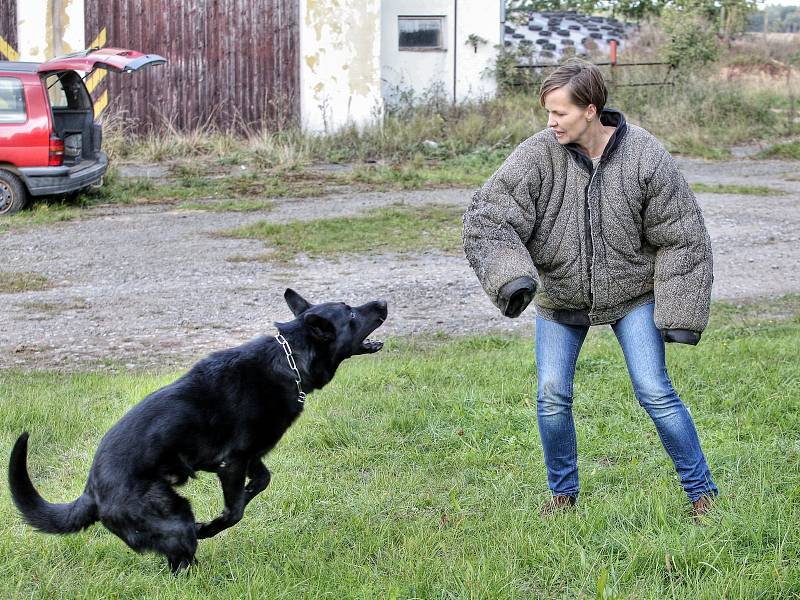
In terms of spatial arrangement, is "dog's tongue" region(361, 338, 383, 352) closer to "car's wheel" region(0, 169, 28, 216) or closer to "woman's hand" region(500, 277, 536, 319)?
"woman's hand" region(500, 277, 536, 319)

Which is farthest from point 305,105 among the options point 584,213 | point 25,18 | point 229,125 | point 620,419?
point 584,213

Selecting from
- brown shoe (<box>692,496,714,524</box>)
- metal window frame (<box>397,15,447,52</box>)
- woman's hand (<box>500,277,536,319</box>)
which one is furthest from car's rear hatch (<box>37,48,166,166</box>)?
brown shoe (<box>692,496,714,524</box>)

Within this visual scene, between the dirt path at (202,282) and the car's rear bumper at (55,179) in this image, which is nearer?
the dirt path at (202,282)

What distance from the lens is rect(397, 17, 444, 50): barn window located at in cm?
2147

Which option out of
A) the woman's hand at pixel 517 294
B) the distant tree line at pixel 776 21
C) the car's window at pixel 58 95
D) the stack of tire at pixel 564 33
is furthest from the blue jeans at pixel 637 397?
the distant tree line at pixel 776 21

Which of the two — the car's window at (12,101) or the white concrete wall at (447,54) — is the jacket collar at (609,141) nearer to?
the car's window at (12,101)

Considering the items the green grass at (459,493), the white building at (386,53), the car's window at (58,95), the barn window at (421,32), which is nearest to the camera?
the green grass at (459,493)

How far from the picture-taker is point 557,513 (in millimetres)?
4324

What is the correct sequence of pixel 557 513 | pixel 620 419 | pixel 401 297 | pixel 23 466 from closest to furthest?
1. pixel 23 466
2. pixel 557 513
3. pixel 620 419
4. pixel 401 297

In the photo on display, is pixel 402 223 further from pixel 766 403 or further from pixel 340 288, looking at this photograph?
pixel 766 403

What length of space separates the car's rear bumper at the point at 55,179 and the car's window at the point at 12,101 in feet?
2.23

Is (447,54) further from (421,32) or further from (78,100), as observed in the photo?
(78,100)

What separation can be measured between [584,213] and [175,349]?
14.8 ft

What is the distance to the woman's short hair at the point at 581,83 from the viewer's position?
3.95 m
